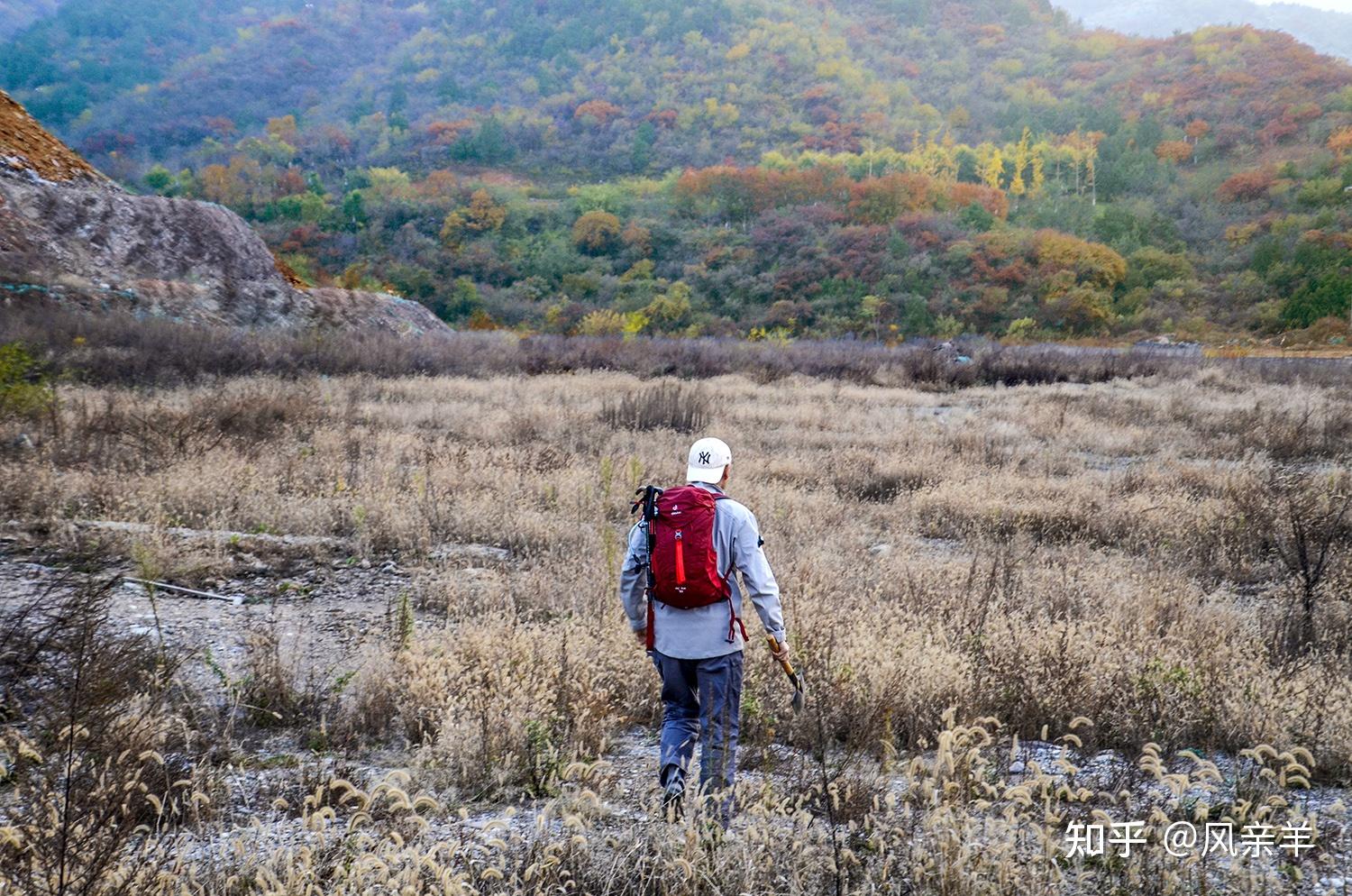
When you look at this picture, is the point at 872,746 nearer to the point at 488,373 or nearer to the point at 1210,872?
the point at 1210,872

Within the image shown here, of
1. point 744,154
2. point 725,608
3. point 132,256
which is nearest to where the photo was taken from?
point 725,608

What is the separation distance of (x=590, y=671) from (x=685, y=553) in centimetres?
155

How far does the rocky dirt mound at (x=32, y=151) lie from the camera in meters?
19.2

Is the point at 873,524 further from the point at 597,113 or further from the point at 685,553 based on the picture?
the point at 597,113

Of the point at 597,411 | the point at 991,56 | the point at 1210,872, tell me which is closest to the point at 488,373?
the point at 597,411

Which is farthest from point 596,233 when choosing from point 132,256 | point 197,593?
point 197,593

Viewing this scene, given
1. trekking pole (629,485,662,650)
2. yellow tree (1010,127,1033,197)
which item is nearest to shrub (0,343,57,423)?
trekking pole (629,485,662,650)

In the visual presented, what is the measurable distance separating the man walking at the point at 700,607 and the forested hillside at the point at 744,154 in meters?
31.9

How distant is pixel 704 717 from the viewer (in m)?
3.18

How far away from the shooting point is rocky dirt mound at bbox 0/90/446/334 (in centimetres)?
1730

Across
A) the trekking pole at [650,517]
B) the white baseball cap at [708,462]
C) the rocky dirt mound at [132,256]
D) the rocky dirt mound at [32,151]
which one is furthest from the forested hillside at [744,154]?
the trekking pole at [650,517]

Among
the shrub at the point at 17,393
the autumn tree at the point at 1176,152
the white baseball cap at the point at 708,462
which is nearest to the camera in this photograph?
the white baseball cap at the point at 708,462

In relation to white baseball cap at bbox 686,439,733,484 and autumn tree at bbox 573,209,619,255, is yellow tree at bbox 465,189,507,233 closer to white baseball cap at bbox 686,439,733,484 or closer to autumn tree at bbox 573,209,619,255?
autumn tree at bbox 573,209,619,255

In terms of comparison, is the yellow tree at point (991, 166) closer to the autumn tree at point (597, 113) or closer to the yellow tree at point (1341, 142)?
the yellow tree at point (1341, 142)
